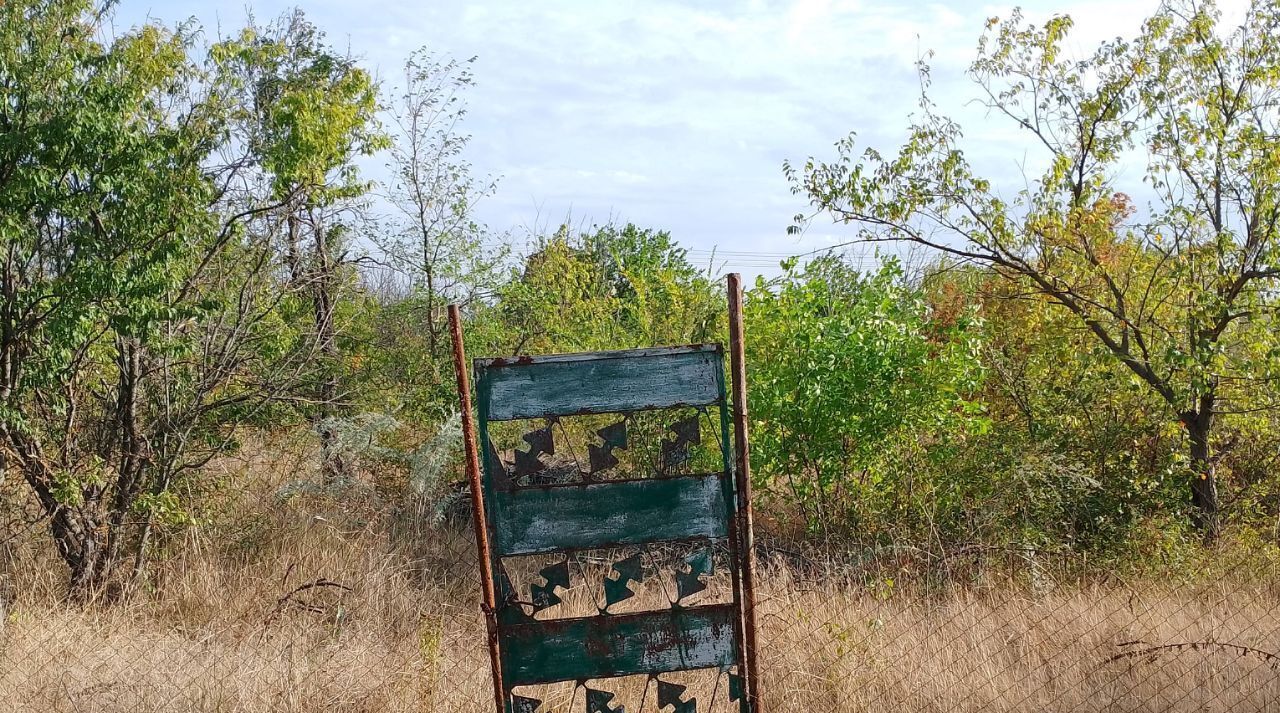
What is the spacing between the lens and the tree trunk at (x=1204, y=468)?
24.6ft

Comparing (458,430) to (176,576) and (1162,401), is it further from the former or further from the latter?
(1162,401)

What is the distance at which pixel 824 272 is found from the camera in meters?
8.34

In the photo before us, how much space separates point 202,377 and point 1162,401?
677cm

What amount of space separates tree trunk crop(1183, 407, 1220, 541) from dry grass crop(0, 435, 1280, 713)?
101 cm

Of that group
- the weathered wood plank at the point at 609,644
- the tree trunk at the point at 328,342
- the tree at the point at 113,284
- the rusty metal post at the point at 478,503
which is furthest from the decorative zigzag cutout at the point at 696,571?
the tree trunk at the point at 328,342

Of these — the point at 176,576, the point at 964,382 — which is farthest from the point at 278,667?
the point at 964,382

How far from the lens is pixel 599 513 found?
3996mm

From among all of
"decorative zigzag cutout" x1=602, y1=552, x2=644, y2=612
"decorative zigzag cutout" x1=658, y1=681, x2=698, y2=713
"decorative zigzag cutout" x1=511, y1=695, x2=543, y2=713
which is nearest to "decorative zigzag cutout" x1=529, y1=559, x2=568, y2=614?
"decorative zigzag cutout" x1=602, y1=552, x2=644, y2=612

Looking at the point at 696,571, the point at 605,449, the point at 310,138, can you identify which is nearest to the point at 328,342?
the point at 310,138

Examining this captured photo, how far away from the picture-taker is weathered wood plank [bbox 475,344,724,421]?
3.96 meters

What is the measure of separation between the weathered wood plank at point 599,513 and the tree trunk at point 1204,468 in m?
4.91

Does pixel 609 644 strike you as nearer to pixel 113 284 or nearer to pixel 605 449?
pixel 605 449

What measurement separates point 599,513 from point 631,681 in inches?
61.9

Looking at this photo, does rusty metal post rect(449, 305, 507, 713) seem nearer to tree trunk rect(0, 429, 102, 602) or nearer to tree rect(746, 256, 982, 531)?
tree rect(746, 256, 982, 531)
